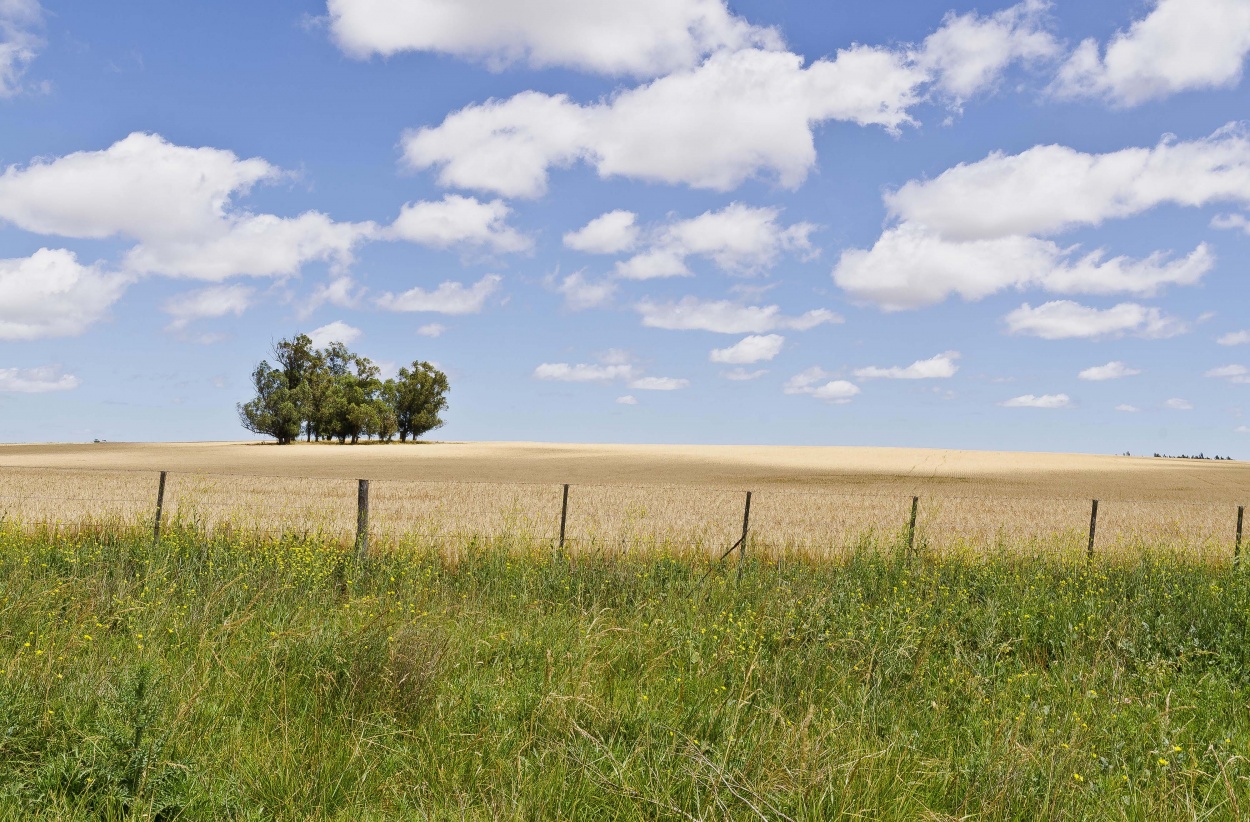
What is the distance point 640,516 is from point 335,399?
87589mm

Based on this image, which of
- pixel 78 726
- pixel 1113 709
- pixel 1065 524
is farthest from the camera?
pixel 1065 524

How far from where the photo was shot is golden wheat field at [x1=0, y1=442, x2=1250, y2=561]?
1634 centimetres

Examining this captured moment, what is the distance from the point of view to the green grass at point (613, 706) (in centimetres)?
453

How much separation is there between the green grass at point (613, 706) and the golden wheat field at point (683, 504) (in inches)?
174

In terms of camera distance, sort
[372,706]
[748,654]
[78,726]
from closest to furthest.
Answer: [78,726] → [372,706] → [748,654]

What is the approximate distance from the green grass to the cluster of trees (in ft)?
317

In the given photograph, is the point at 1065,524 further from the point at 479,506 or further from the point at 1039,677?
the point at 1039,677

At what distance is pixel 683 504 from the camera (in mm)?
27953

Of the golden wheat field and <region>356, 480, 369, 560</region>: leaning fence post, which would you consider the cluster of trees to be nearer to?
the golden wheat field

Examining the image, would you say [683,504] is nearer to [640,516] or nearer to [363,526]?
[640,516]

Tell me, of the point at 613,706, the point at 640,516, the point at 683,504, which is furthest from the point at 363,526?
the point at 683,504

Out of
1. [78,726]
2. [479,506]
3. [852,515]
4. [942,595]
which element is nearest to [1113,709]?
[942,595]

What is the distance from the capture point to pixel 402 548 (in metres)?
12.9

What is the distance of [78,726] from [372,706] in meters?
1.77
